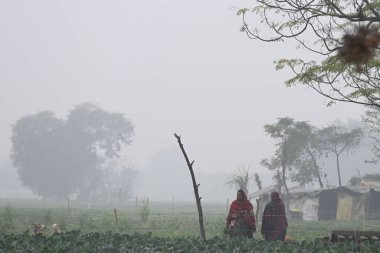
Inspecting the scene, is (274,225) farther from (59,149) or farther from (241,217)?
(59,149)

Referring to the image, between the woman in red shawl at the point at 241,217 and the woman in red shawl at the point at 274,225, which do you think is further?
the woman in red shawl at the point at 274,225

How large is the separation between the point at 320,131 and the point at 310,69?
43575mm

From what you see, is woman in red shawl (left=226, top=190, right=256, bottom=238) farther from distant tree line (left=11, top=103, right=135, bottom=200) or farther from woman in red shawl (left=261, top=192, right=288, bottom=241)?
distant tree line (left=11, top=103, right=135, bottom=200)

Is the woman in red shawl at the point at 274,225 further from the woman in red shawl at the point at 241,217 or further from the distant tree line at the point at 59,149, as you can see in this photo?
the distant tree line at the point at 59,149

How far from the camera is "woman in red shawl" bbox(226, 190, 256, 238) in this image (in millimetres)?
13766

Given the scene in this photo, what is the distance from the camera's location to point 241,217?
45.2 feet

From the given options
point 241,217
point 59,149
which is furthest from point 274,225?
point 59,149

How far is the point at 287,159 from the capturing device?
5000 centimetres

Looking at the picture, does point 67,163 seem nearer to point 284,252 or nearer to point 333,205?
point 333,205

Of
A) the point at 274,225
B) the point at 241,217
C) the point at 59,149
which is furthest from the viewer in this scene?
the point at 59,149

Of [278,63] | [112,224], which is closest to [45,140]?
[112,224]

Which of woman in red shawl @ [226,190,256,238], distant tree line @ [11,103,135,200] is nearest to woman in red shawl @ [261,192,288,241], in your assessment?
woman in red shawl @ [226,190,256,238]

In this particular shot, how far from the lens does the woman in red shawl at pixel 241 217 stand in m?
13.8

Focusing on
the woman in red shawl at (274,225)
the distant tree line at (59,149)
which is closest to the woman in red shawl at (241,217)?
the woman in red shawl at (274,225)
